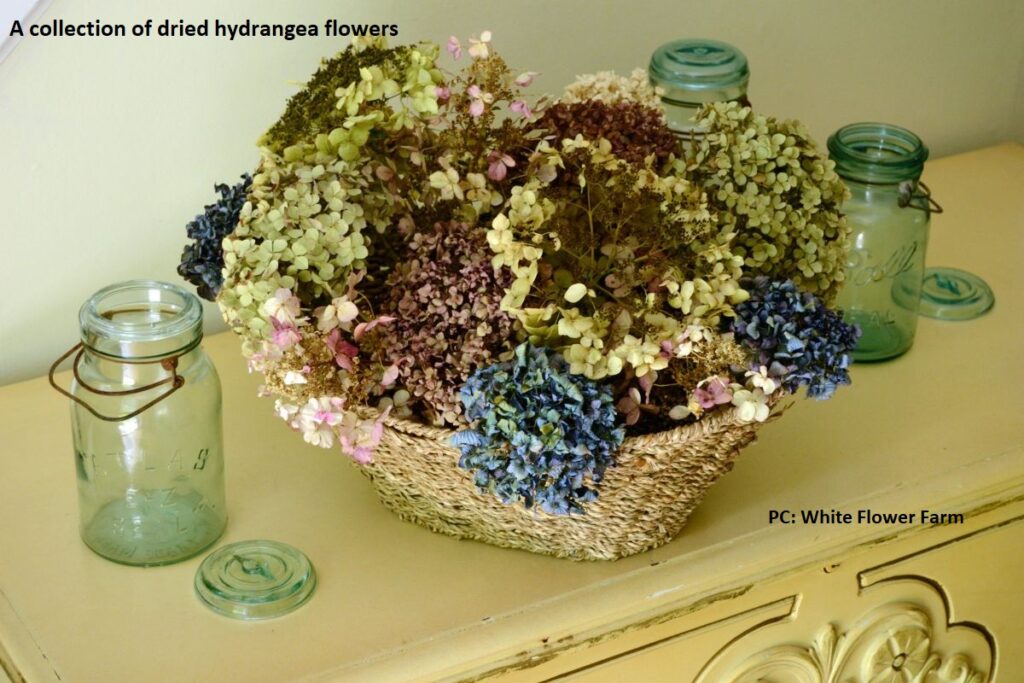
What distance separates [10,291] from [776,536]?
68 cm

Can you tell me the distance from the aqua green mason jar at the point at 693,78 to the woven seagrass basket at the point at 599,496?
339 millimetres

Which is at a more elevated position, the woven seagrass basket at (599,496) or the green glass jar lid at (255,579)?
the woven seagrass basket at (599,496)

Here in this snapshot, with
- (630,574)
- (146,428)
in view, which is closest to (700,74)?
(630,574)

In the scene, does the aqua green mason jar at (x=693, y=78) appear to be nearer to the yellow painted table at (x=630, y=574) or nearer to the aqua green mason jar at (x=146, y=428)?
the yellow painted table at (x=630, y=574)

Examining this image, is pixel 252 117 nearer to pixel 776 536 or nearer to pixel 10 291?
pixel 10 291

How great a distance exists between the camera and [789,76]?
4.86 ft

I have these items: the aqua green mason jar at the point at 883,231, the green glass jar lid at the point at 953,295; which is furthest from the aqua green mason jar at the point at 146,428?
the green glass jar lid at the point at 953,295

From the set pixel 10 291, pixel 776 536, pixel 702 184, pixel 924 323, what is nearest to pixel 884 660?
pixel 776 536

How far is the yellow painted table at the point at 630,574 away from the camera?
0.88m

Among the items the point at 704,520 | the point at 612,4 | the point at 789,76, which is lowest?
the point at 704,520

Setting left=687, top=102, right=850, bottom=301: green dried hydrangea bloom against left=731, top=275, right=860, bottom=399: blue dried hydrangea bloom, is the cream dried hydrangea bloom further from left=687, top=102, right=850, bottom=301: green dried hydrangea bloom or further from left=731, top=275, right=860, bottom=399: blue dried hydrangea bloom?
left=731, top=275, right=860, bottom=399: blue dried hydrangea bloom

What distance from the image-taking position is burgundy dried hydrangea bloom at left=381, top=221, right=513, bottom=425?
83 cm

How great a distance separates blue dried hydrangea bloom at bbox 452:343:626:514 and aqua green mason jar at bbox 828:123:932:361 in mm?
421

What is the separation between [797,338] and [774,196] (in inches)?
6.2
